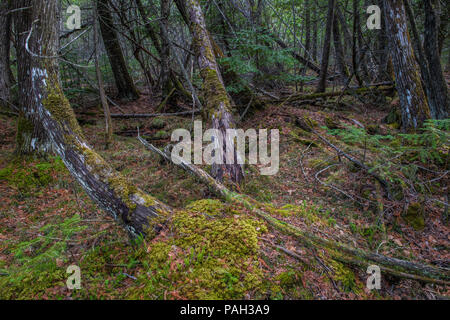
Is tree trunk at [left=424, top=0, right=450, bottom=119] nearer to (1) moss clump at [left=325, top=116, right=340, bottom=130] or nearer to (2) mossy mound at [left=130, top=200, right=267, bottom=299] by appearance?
(1) moss clump at [left=325, top=116, right=340, bottom=130]

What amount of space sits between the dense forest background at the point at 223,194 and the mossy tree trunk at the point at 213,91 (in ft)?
0.11

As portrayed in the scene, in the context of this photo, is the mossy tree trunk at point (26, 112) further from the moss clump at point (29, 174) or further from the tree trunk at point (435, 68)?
the tree trunk at point (435, 68)

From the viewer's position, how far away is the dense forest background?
2307 millimetres

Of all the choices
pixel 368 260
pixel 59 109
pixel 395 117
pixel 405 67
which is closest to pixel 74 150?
pixel 59 109

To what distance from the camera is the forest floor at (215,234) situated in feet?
7.12

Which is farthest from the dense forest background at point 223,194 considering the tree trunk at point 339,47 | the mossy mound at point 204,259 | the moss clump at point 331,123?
the tree trunk at point 339,47

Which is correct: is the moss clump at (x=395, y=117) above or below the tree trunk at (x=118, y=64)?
below

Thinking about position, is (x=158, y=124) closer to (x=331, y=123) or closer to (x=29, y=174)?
(x=29, y=174)

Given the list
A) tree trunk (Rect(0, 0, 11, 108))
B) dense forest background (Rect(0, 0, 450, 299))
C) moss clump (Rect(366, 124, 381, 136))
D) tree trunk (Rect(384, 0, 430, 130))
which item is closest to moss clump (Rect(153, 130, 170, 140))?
dense forest background (Rect(0, 0, 450, 299))

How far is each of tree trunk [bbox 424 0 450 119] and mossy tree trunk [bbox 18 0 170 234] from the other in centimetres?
819

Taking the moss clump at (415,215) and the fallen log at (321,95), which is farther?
the fallen log at (321,95)
